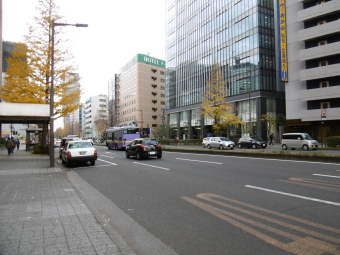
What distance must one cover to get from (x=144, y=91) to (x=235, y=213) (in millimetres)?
86898

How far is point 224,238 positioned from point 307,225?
1.62 m

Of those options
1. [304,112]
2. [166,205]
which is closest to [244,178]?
[166,205]

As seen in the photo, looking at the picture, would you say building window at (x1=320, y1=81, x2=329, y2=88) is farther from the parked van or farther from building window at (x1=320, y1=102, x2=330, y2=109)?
the parked van

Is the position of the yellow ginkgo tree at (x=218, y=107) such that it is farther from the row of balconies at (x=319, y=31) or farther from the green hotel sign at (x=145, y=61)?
the green hotel sign at (x=145, y=61)

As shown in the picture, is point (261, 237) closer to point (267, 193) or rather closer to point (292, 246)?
point (292, 246)

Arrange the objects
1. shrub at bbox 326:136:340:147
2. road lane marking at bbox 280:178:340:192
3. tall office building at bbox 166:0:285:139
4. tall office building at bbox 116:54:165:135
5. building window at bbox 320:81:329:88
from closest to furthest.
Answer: road lane marking at bbox 280:178:340:192 < shrub at bbox 326:136:340:147 < building window at bbox 320:81:329:88 < tall office building at bbox 166:0:285:139 < tall office building at bbox 116:54:165:135

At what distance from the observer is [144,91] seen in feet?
295

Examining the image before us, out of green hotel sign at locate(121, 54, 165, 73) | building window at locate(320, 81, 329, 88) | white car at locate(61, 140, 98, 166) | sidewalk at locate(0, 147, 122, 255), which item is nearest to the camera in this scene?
sidewalk at locate(0, 147, 122, 255)

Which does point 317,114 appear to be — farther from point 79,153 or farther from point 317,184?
point 79,153

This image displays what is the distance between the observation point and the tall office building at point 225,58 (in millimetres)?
45969

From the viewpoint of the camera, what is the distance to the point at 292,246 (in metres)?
3.58

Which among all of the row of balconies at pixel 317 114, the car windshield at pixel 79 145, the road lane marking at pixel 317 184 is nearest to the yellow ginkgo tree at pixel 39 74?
the car windshield at pixel 79 145

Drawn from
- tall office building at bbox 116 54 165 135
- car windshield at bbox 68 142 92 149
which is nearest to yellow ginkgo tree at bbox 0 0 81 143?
car windshield at bbox 68 142 92 149

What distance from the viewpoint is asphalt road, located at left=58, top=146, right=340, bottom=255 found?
146 inches
